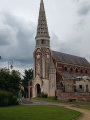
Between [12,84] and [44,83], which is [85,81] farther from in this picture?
[12,84]

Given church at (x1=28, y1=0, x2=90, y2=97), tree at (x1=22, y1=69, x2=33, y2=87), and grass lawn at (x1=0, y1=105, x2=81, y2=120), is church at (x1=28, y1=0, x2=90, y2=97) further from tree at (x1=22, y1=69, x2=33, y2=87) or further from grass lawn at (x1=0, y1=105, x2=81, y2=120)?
grass lawn at (x1=0, y1=105, x2=81, y2=120)

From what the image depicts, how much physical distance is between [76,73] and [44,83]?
61.6 ft

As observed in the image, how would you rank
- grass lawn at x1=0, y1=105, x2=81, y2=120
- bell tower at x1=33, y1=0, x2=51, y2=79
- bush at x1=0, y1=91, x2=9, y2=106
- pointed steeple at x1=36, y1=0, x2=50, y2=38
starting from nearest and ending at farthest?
grass lawn at x1=0, y1=105, x2=81, y2=120
bush at x1=0, y1=91, x2=9, y2=106
bell tower at x1=33, y1=0, x2=51, y2=79
pointed steeple at x1=36, y1=0, x2=50, y2=38

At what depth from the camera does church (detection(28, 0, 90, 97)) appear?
66562 millimetres

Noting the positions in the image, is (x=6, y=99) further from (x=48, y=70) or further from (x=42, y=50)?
(x=42, y=50)

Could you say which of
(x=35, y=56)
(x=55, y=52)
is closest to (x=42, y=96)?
(x=35, y=56)

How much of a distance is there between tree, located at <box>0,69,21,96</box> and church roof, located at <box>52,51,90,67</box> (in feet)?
93.0

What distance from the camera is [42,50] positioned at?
7112 cm

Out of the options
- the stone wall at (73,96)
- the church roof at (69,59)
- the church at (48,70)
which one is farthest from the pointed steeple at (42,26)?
the stone wall at (73,96)

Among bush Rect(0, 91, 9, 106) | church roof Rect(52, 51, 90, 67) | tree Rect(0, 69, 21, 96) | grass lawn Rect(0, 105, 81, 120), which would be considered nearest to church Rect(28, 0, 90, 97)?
church roof Rect(52, 51, 90, 67)

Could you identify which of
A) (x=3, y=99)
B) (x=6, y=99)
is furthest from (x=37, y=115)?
(x=6, y=99)

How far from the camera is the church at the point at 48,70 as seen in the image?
6656 cm

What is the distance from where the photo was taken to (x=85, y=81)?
61312 mm

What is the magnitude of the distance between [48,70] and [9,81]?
24126 mm
